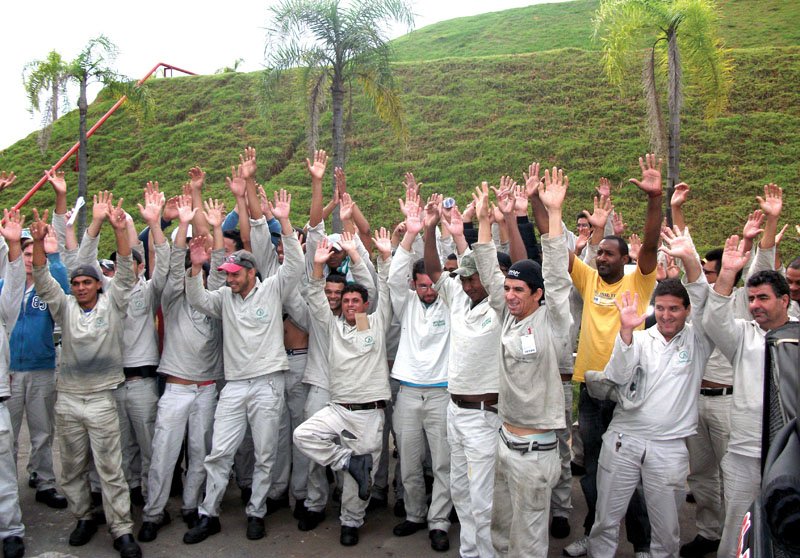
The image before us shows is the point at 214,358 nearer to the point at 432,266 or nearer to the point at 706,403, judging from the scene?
the point at 432,266

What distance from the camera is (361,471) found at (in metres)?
5.18

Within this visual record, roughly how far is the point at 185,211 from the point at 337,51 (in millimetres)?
9821

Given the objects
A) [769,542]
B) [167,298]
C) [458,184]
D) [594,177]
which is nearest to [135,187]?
[458,184]

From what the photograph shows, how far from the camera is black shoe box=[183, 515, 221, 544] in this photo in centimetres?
517

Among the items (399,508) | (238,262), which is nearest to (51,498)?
(238,262)

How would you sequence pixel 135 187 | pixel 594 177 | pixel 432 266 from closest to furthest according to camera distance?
pixel 432 266
pixel 594 177
pixel 135 187

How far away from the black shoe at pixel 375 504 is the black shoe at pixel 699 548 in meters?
2.60

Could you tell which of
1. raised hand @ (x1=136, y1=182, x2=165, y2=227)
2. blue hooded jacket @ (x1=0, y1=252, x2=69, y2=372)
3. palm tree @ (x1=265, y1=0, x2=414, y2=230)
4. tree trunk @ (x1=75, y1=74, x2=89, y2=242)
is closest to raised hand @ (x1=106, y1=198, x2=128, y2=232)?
raised hand @ (x1=136, y1=182, x2=165, y2=227)

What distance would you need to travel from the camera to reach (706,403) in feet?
16.9

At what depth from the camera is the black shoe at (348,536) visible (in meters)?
5.18

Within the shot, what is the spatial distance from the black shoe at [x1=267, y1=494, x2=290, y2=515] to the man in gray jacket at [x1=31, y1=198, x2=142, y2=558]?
3.96ft

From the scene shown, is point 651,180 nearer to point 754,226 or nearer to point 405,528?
point 754,226

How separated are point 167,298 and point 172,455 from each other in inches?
53.8

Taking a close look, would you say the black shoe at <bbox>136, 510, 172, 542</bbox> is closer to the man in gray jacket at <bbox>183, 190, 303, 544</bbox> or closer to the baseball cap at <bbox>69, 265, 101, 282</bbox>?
the man in gray jacket at <bbox>183, 190, 303, 544</bbox>
